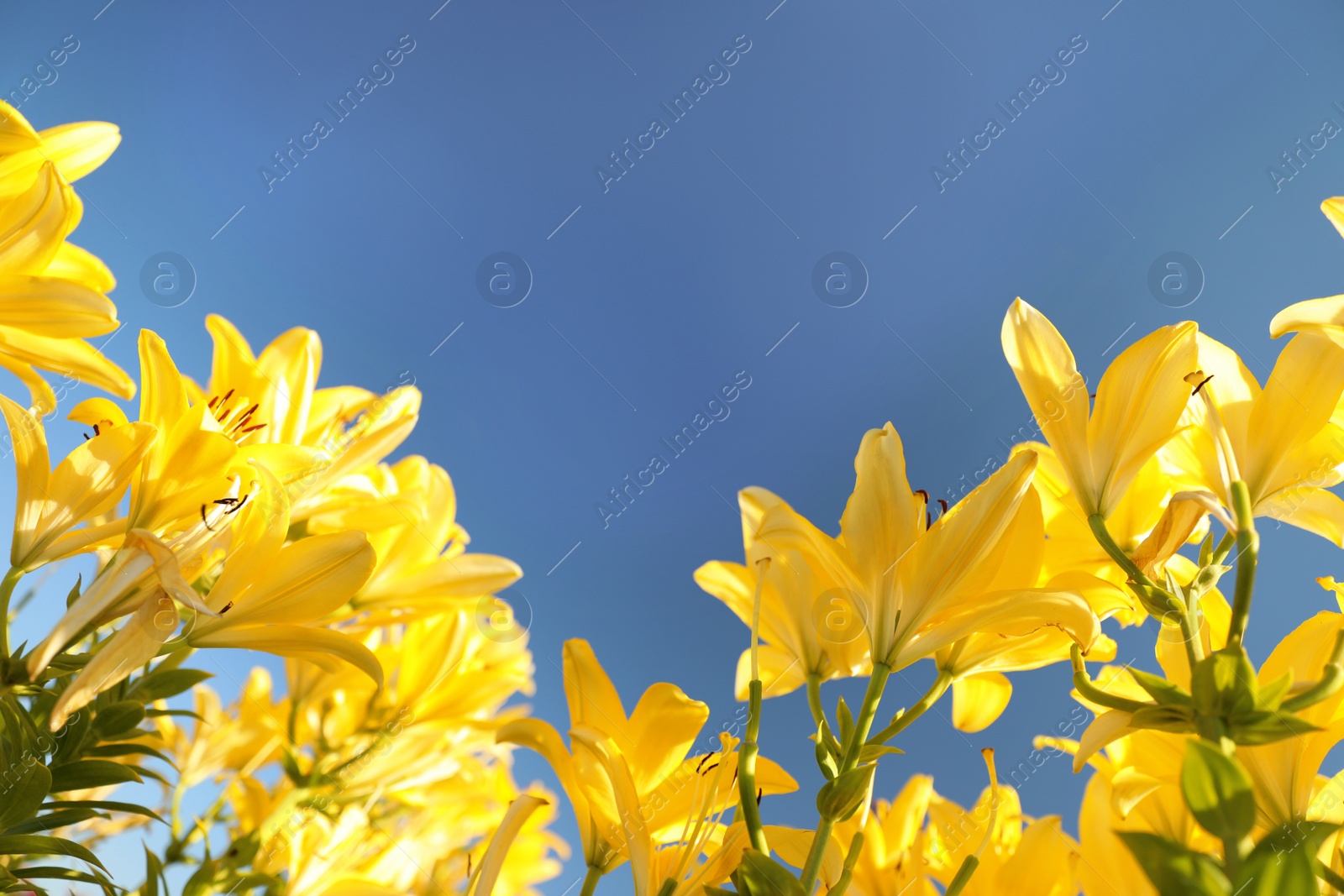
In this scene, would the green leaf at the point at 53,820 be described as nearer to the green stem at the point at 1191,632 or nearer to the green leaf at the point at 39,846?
the green leaf at the point at 39,846

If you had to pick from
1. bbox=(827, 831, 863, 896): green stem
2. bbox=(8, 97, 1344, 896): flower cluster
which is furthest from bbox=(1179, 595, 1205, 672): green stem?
bbox=(827, 831, 863, 896): green stem

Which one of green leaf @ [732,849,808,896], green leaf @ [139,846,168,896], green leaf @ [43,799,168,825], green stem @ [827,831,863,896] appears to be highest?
green leaf @ [43,799,168,825]

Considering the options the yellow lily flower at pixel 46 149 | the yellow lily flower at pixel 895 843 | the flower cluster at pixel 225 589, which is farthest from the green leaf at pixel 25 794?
the yellow lily flower at pixel 895 843

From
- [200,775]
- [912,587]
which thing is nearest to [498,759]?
[200,775]

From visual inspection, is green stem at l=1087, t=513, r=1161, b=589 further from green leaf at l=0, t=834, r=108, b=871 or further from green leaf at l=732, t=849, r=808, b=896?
green leaf at l=0, t=834, r=108, b=871

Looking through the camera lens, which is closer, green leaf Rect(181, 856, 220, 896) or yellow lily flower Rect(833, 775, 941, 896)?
yellow lily flower Rect(833, 775, 941, 896)
